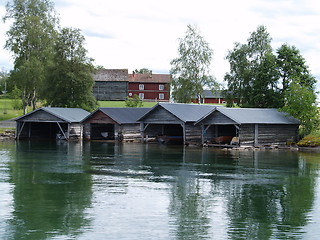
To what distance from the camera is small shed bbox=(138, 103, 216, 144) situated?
159 feet

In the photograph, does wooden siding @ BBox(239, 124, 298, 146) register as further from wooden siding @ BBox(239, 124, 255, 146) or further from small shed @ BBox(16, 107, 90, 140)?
small shed @ BBox(16, 107, 90, 140)

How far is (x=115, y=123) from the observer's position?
170 feet

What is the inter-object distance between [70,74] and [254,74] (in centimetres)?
2244

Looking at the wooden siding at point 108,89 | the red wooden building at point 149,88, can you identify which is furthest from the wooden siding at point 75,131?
the red wooden building at point 149,88

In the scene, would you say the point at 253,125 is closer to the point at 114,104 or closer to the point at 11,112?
the point at 114,104

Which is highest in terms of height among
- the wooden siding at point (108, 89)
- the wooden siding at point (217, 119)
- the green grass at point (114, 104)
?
the wooden siding at point (108, 89)

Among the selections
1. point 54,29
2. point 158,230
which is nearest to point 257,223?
point 158,230

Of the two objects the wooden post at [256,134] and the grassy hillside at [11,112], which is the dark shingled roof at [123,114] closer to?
the wooden post at [256,134]

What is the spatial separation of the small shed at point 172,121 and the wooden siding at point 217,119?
7.20ft

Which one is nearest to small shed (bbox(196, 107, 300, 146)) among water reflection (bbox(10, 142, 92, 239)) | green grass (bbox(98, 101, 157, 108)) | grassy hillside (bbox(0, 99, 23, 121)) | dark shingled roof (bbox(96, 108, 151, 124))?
dark shingled roof (bbox(96, 108, 151, 124))

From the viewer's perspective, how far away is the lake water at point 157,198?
607 inches

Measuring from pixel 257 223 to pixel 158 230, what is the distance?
340 cm

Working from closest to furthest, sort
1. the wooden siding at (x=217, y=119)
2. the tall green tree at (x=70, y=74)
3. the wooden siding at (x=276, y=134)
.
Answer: the wooden siding at (x=217, y=119) < the wooden siding at (x=276, y=134) < the tall green tree at (x=70, y=74)

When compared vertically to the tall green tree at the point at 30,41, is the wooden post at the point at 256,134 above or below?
below
